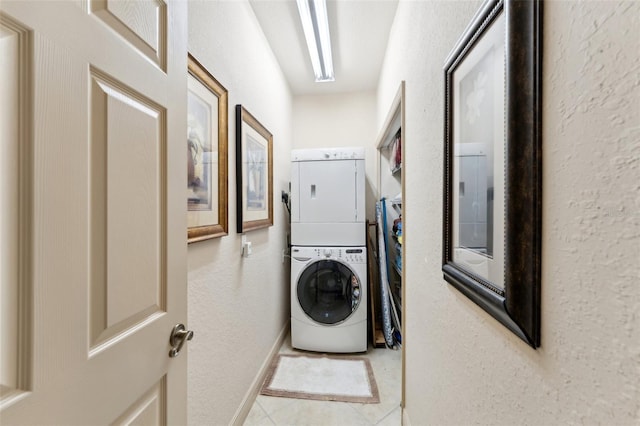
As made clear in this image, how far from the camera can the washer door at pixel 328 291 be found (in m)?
2.45

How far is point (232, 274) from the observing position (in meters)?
1.51

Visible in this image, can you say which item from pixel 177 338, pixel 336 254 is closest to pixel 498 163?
pixel 177 338

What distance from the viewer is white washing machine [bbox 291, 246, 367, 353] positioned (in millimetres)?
2418

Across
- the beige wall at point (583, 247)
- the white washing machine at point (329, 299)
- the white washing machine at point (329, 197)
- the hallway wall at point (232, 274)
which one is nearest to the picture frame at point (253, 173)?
the hallway wall at point (232, 274)

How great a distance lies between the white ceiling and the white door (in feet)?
4.50

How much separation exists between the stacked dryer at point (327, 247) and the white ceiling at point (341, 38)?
2.69ft

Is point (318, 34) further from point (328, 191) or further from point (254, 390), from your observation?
point (254, 390)

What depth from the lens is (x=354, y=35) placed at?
2.12 m

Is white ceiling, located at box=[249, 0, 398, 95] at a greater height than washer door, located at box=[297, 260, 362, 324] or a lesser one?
greater

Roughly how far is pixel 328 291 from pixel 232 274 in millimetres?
1227

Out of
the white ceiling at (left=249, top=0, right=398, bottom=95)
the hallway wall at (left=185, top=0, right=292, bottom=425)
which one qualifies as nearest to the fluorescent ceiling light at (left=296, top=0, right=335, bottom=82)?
the white ceiling at (left=249, top=0, right=398, bottom=95)

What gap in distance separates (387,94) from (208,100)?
5.16 ft

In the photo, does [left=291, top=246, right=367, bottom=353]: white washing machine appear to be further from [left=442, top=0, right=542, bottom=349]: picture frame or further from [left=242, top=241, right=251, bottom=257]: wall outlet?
[left=442, top=0, right=542, bottom=349]: picture frame

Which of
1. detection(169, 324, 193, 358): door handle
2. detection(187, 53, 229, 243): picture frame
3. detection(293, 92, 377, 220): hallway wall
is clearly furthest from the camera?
detection(293, 92, 377, 220): hallway wall
